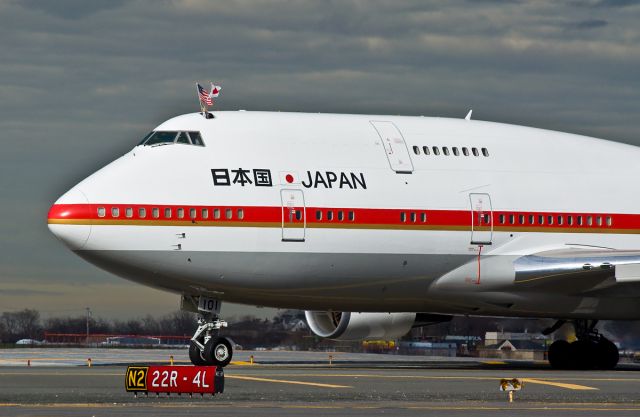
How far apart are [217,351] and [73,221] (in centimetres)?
441

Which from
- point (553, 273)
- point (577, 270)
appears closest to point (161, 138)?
point (553, 273)

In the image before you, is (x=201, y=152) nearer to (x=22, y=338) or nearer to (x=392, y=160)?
(x=392, y=160)

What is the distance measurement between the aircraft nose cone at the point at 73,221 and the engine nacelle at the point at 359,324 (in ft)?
29.1

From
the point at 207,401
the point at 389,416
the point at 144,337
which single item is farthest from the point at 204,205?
the point at 144,337

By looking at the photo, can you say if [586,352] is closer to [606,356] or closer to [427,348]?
[606,356]

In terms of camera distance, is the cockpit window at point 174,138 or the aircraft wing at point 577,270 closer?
the cockpit window at point 174,138

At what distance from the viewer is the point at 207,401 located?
2100 centimetres

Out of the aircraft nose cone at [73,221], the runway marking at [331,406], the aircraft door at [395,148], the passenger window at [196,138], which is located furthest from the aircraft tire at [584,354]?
the runway marking at [331,406]

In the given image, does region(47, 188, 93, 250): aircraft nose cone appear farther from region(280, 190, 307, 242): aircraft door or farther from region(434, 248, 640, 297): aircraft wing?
region(434, 248, 640, 297): aircraft wing

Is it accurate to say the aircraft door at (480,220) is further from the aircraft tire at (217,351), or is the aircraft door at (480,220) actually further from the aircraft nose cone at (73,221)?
the aircraft nose cone at (73,221)

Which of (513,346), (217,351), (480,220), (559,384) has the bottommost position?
(559,384)

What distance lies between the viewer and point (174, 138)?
104 ft

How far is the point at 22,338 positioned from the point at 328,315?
28456mm

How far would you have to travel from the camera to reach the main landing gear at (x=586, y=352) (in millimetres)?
36781
